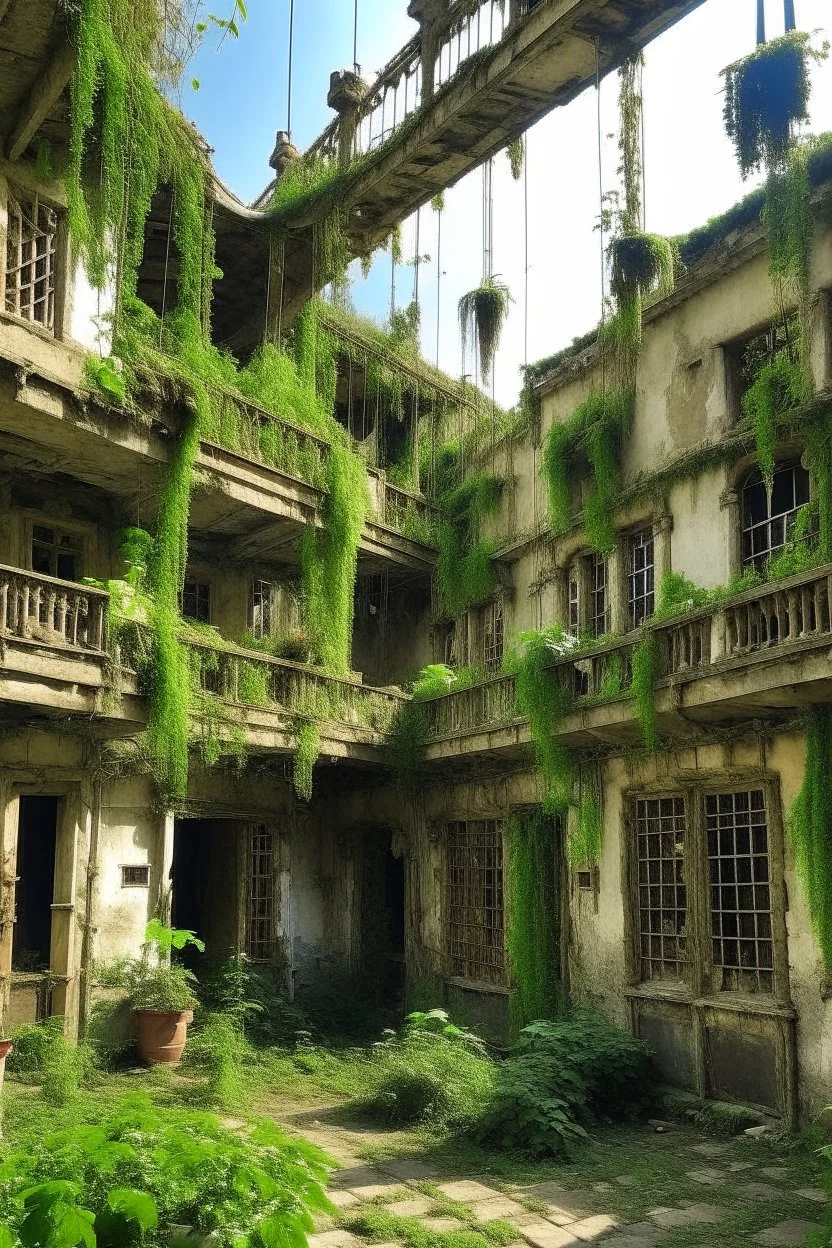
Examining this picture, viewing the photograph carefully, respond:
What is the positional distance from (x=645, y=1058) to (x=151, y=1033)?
649cm

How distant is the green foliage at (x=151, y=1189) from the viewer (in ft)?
12.7

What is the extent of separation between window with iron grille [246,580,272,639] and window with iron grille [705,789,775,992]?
9.04 m

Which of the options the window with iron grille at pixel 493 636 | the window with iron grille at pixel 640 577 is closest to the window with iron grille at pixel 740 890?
the window with iron grille at pixel 640 577

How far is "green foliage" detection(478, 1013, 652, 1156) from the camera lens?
11.0 meters

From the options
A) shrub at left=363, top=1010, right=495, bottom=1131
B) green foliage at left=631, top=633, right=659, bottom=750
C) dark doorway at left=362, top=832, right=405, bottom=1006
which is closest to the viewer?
shrub at left=363, top=1010, right=495, bottom=1131

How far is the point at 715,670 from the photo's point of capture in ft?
38.1

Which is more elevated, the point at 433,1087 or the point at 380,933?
the point at 380,933

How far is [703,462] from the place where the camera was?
47.4 ft

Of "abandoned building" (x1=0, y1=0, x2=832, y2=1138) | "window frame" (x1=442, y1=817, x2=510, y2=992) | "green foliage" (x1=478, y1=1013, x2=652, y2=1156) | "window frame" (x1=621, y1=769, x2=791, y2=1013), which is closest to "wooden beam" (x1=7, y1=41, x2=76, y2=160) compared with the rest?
"abandoned building" (x1=0, y1=0, x2=832, y2=1138)

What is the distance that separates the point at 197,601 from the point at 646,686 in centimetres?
873

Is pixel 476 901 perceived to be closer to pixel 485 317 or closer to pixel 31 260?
pixel 485 317

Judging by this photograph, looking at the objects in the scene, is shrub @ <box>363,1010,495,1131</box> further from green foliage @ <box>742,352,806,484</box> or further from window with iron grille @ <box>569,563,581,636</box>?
green foliage @ <box>742,352,806,484</box>

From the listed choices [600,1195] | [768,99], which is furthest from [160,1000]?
[768,99]

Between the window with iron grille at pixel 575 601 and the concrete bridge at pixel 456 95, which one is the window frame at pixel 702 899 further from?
the concrete bridge at pixel 456 95
